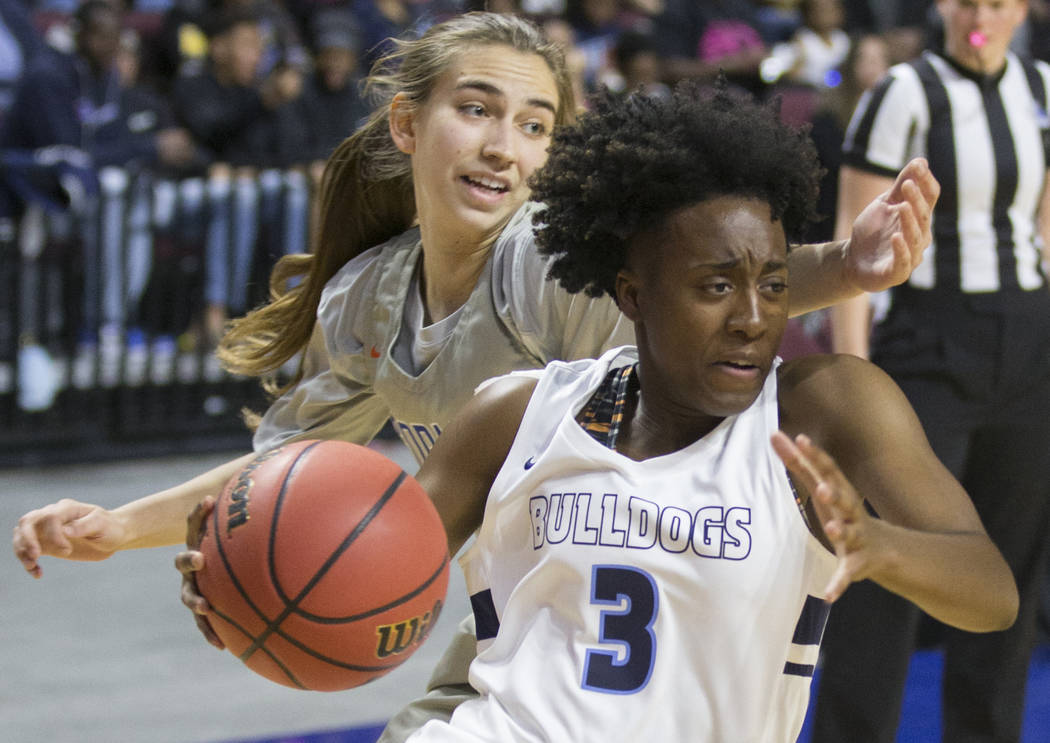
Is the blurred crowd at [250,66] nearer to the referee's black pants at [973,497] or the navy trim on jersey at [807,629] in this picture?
the referee's black pants at [973,497]

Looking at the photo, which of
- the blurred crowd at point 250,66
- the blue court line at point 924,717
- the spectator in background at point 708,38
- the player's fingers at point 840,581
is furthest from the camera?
the spectator in background at point 708,38

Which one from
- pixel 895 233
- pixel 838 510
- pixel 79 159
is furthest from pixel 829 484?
pixel 79 159

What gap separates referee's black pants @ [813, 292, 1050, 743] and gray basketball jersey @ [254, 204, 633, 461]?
1.10 meters

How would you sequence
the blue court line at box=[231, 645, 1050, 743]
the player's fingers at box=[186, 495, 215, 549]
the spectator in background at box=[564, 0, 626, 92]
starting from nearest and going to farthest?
the player's fingers at box=[186, 495, 215, 549] → the blue court line at box=[231, 645, 1050, 743] → the spectator in background at box=[564, 0, 626, 92]

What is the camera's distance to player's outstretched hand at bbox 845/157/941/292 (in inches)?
77.8

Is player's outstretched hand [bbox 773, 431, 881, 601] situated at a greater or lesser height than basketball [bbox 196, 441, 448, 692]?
greater

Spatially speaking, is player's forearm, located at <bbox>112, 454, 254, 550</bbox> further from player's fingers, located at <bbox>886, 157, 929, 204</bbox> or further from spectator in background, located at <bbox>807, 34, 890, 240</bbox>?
spectator in background, located at <bbox>807, 34, 890, 240</bbox>

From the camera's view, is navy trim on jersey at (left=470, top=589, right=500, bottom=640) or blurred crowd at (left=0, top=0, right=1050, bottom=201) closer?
navy trim on jersey at (left=470, top=589, right=500, bottom=640)

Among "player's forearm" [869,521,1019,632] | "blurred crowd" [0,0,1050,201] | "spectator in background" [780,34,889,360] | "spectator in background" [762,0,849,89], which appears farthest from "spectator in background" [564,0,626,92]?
"player's forearm" [869,521,1019,632]

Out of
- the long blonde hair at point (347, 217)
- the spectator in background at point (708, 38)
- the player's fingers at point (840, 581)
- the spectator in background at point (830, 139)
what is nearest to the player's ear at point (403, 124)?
the long blonde hair at point (347, 217)

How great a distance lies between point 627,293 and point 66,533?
954mm

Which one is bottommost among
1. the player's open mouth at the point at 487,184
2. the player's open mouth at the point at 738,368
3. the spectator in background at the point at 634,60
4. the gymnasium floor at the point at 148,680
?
the gymnasium floor at the point at 148,680

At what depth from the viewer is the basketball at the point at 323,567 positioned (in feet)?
5.99

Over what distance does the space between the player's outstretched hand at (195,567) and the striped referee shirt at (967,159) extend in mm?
1844
